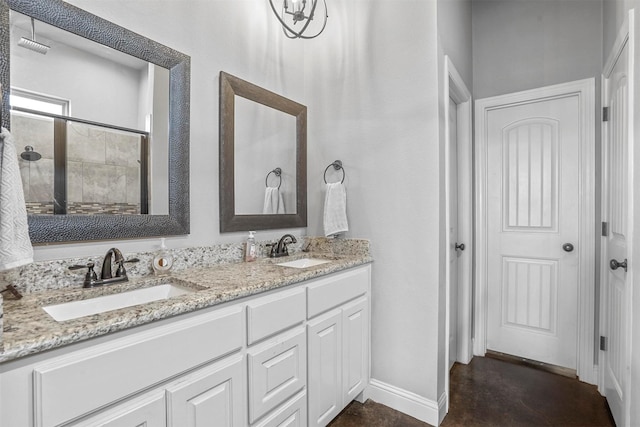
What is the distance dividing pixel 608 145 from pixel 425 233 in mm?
1404

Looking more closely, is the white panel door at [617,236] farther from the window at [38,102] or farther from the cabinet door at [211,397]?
the window at [38,102]

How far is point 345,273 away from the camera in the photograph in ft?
6.13

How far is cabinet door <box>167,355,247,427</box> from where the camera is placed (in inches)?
41.0

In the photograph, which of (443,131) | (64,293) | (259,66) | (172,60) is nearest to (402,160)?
(443,131)

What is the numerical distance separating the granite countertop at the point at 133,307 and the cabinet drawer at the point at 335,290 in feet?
0.20

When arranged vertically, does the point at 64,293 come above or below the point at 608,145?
below

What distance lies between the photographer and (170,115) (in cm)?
160

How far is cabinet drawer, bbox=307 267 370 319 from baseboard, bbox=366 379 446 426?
0.64 meters

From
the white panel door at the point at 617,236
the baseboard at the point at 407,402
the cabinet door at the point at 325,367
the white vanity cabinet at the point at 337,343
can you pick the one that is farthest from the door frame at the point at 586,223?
the cabinet door at the point at 325,367

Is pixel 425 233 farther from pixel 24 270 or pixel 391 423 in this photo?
pixel 24 270

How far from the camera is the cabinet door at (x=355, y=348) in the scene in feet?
6.06

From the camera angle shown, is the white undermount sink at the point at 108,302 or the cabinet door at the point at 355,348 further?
the cabinet door at the point at 355,348

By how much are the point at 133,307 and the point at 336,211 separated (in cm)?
142

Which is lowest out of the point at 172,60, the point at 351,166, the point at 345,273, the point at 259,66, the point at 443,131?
the point at 345,273
